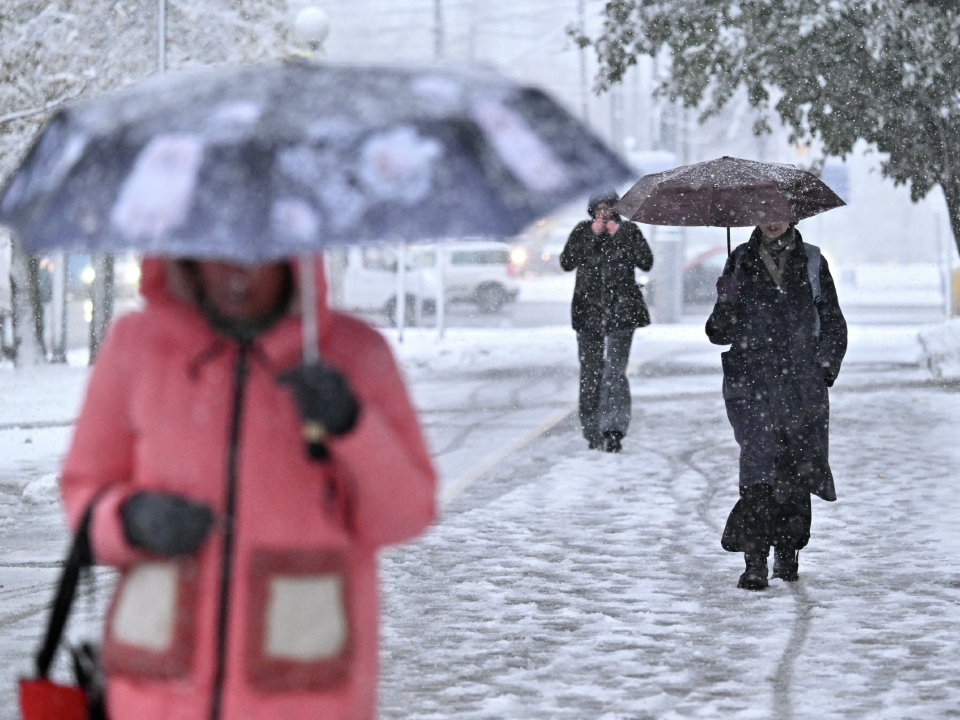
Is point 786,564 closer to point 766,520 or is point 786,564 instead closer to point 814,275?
point 766,520

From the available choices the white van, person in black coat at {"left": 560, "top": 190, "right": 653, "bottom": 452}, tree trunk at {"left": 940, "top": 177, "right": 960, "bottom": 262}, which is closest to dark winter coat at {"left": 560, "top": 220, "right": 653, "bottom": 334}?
person in black coat at {"left": 560, "top": 190, "right": 653, "bottom": 452}

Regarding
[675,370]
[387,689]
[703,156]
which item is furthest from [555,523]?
[703,156]

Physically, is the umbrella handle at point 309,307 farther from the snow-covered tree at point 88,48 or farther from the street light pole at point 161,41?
the snow-covered tree at point 88,48

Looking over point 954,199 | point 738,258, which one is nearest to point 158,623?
point 738,258

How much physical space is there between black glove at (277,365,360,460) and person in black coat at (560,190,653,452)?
349 inches

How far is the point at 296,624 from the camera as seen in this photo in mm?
2732

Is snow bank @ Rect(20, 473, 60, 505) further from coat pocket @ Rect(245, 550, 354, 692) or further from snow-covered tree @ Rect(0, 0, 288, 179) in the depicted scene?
snow-covered tree @ Rect(0, 0, 288, 179)

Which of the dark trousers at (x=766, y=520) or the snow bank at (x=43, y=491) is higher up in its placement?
the dark trousers at (x=766, y=520)

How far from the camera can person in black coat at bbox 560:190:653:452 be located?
11.6 meters

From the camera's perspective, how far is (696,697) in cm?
558

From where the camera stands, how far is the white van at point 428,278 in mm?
32031

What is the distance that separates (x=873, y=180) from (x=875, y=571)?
8010 cm

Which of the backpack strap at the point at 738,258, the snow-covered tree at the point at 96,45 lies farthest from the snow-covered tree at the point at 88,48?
the backpack strap at the point at 738,258

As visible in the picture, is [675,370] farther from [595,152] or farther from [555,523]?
[595,152]
